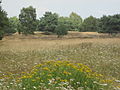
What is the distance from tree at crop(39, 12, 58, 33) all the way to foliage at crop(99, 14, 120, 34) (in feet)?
52.8

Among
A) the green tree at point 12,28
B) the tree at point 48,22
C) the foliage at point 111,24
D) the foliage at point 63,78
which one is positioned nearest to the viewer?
the foliage at point 63,78

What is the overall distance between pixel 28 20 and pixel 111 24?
24.9 metres

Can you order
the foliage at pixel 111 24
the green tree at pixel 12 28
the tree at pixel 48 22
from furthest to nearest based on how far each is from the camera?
the tree at pixel 48 22 → the green tree at pixel 12 28 → the foliage at pixel 111 24

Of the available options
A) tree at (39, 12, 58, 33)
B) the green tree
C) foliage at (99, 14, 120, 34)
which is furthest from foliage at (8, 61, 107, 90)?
tree at (39, 12, 58, 33)

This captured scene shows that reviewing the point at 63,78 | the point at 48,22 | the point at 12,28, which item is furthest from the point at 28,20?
the point at 63,78

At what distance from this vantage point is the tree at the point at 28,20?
60.9 meters

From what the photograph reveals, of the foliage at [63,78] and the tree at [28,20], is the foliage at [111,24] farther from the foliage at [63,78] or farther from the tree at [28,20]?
the foliage at [63,78]

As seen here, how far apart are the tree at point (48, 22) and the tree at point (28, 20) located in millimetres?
5520

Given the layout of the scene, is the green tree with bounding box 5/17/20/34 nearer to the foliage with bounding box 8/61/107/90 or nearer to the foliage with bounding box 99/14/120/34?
the foliage with bounding box 99/14/120/34

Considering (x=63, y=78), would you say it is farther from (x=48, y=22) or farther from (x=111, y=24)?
(x=48, y=22)

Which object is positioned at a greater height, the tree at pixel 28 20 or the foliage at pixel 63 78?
the tree at pixel 28 20

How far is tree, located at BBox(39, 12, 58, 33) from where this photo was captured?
66.8m

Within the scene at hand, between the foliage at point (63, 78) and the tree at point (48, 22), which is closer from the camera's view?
the foliage at point (63, 78)

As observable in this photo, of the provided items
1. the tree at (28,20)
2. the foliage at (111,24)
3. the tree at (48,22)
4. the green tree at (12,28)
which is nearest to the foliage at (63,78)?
the green tree at (12,28)
